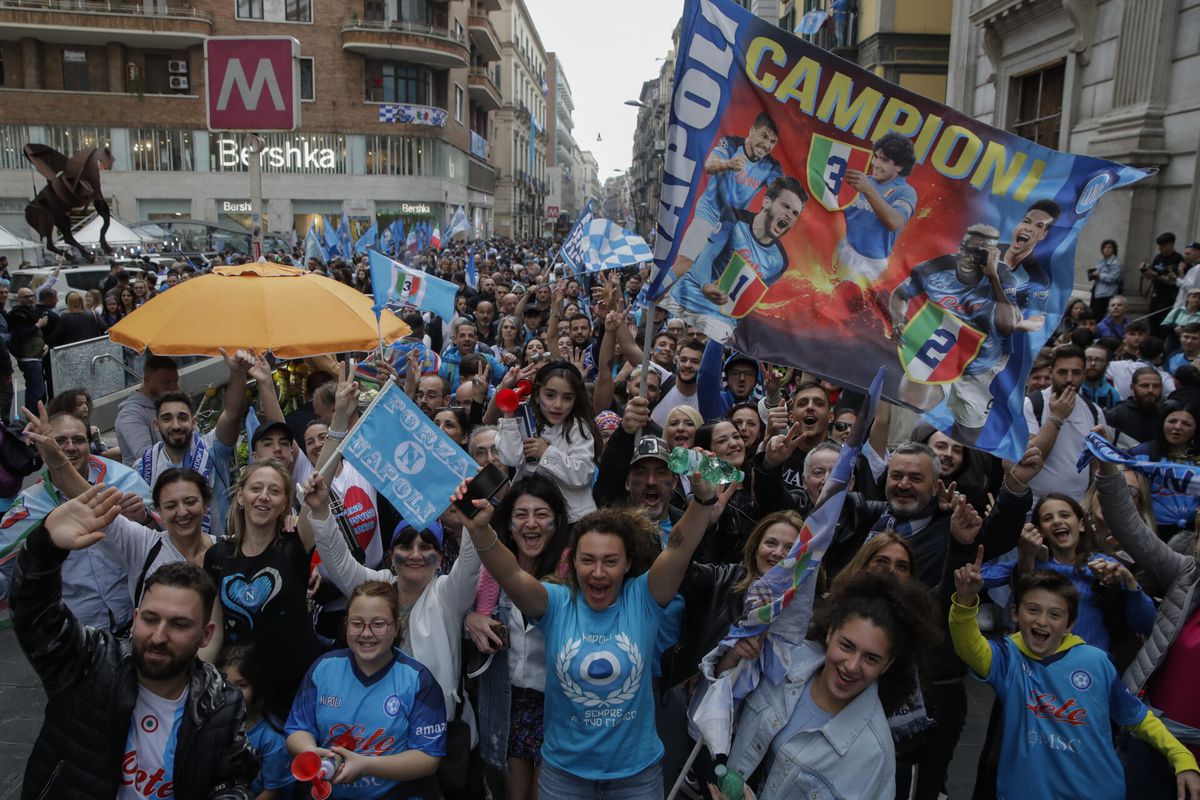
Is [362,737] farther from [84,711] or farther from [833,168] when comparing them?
[833,168]

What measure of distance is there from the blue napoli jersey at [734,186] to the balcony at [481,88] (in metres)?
53.6

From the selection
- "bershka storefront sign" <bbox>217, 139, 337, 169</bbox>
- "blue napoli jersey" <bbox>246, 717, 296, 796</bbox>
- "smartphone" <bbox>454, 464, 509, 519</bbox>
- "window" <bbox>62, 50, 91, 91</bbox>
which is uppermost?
"window" <bbox>62, 50, 91, 91</bbox>

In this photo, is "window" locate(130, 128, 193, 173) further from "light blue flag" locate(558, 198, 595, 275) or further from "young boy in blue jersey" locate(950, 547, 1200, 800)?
"young boy in blue jersey" locate(950, 547, 1200, 800)

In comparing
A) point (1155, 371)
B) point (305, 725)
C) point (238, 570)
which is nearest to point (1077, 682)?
point (305, 725)

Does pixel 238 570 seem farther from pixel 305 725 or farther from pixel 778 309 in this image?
pixel 778 309

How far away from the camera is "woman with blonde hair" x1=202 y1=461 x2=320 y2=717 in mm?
3537

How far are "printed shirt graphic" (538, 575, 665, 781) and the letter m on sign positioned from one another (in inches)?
243

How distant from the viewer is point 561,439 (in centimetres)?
465

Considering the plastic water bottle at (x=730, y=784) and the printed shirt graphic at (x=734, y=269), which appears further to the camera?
the printed shirt graphic at (x=734, y=269)

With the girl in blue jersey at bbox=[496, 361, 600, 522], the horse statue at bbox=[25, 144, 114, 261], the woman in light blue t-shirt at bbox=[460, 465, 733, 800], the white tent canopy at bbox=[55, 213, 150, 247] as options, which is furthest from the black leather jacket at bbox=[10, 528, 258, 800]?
the white tent canopy at bbox=[55, 213, 150, 247]

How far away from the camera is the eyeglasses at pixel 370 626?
3082mm

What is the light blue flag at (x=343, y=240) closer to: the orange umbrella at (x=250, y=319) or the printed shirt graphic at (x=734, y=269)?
the orange umbrella at (x=250, y=319)

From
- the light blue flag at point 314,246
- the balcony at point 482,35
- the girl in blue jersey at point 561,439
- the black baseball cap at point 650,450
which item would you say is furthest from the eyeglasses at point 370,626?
the balcony at point 482,35

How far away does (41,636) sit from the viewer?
2559 millimetres
